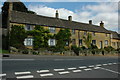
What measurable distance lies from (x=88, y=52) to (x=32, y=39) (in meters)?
12.9

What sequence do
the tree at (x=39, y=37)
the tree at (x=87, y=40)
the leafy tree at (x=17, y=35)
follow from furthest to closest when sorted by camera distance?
the tree at (x=87, y=40) < the tree at (x=39, y=37) < the leafy tree at (x=17, y=35)

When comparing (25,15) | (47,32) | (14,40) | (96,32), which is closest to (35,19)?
(25,15)

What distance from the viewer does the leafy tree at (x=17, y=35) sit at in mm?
26013

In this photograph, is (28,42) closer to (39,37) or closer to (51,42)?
(39,37)

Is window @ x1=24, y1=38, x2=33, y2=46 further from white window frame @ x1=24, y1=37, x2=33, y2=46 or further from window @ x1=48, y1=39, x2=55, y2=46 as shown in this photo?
window @ x1=48, y1=39, x2=55, y2=46

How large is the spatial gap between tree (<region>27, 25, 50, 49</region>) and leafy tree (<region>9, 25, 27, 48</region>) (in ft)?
5.42

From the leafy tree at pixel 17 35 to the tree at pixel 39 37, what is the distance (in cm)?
165

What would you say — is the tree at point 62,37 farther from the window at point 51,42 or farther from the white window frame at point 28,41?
the white window frame at point 28,41

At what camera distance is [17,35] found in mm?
26641

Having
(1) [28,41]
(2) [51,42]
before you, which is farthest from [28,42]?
(2) [51,42]

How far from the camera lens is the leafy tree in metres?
26.0

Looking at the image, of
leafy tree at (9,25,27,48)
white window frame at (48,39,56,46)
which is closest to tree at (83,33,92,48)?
white window frame at (48,39,56,46)

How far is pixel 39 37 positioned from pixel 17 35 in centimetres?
463

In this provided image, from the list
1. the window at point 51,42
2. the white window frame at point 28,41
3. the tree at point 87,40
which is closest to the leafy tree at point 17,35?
the white window frame at point 28,41
